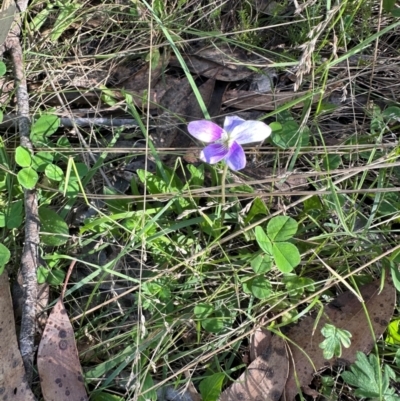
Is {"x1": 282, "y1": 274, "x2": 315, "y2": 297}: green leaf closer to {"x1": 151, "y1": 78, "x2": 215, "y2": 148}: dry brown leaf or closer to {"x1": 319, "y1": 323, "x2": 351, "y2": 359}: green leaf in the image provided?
{"x1": 319, "y1": 323, "x2": 351, "y2": 359}: green leaf

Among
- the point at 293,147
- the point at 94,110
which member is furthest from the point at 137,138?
the point at 293,147

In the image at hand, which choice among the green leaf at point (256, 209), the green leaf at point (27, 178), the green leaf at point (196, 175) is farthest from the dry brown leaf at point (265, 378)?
the green leaf at point (27, 178)

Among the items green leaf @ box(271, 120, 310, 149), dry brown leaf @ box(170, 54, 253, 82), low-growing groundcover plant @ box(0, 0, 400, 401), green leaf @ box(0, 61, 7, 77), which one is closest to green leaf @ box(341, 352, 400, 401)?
low-growing groundcover plant @ box(0, 0, 400, 401)

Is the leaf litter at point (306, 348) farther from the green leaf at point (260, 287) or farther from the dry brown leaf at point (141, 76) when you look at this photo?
the dry brown leaf at point (141, 76)

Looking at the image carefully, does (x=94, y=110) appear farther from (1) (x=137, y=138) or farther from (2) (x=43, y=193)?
(2) (x=43, y=193)

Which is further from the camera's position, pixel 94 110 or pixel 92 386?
pixel 94 110

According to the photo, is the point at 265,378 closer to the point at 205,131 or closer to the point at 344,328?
the point at 344,328
